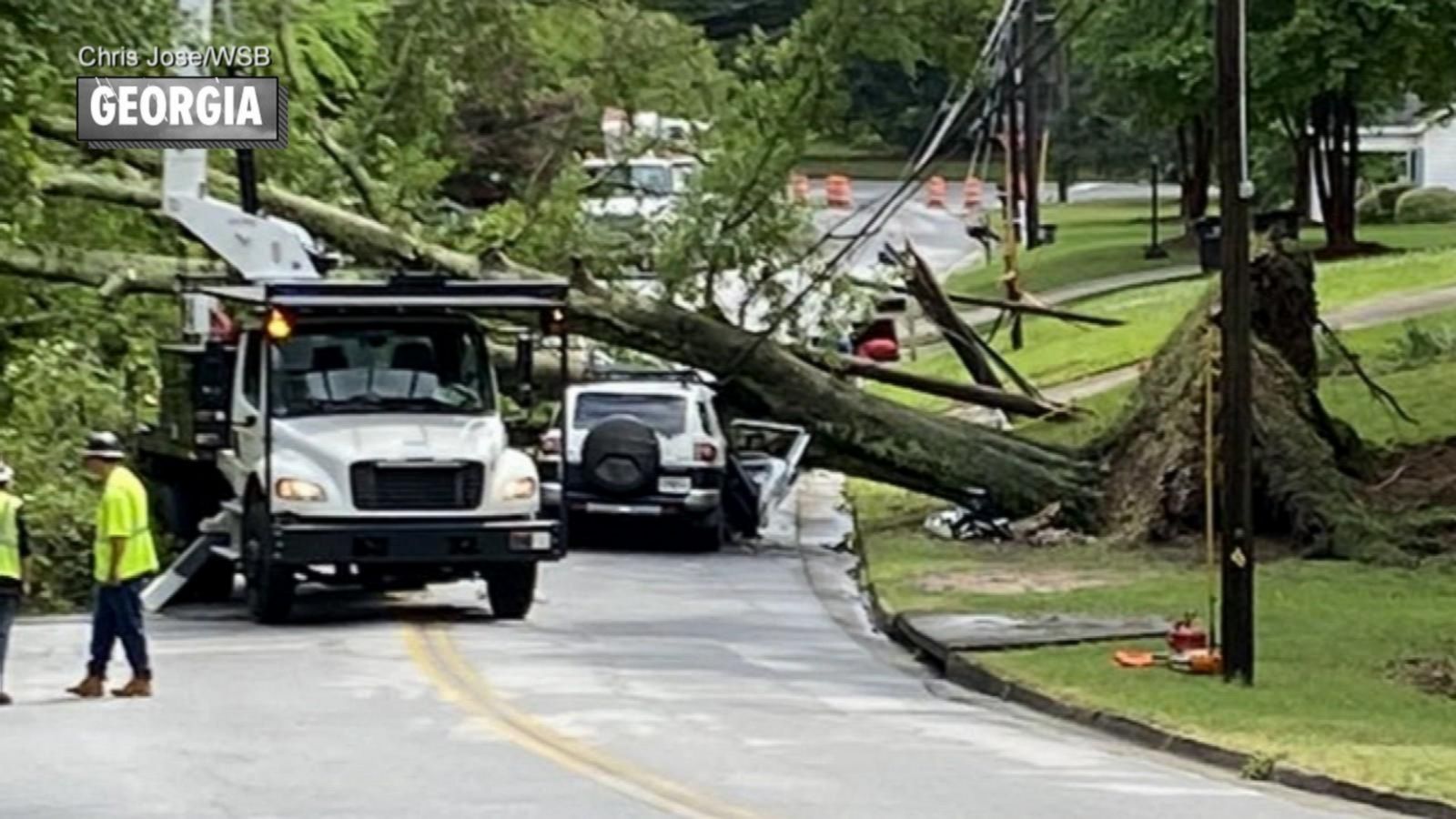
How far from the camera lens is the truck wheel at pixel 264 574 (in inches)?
938

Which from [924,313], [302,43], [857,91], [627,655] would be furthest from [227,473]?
[857,91]

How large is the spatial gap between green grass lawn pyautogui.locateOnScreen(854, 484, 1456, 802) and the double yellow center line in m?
3.68

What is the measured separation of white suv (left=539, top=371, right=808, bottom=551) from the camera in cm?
3347

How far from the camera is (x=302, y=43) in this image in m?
34.0

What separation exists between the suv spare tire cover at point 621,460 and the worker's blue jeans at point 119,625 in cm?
1425

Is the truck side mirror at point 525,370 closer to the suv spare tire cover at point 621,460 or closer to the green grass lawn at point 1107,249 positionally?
the suv spare tire cover at point 621,460

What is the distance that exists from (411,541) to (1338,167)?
3854cm

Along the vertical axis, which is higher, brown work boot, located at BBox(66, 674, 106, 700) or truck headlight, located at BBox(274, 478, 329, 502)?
truck headlight, located at BBox(274, 478, 329, 502)

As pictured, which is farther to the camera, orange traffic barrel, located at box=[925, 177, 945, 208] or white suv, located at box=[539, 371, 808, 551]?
orange traffic barrel, located at box=[925, 177, 945, 208]

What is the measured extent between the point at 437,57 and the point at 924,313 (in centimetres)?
727

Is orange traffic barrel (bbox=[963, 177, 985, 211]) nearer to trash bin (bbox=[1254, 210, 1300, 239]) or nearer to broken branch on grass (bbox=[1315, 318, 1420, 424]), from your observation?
broken branch on grass (bbox=[1315, 318, 1420, 424])

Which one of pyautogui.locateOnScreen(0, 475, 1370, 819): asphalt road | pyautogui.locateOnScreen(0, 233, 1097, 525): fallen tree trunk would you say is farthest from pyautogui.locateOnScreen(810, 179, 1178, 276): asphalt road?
pyautogui.locateOnScreen(0, 475, 1370, 819): asphalt road

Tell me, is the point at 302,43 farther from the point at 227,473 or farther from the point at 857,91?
the point at 857,91

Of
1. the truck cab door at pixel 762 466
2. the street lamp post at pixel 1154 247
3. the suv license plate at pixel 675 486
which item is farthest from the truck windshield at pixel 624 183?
the street lamp post at pixel 1154 247
